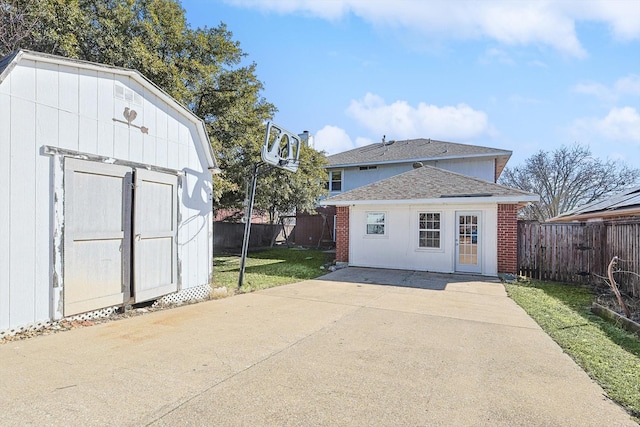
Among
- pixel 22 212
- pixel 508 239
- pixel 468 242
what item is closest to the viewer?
pixel 22 212

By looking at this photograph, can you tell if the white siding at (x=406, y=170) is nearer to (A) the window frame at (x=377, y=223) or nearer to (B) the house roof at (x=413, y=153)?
(B) the house roof at (x=413, y=153)

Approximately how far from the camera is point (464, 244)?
34.3 feet

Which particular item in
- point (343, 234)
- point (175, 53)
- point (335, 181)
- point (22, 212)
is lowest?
point (343, 234)

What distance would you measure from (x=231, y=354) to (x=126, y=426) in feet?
4.83

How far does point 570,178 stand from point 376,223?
18.0 metres

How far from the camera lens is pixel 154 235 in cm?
571

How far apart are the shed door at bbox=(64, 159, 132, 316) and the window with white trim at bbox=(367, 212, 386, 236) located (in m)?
7.97

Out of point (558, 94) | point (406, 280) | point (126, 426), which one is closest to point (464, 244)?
point (406, 280)

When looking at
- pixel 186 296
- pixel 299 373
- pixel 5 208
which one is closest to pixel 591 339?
pixel 299 373

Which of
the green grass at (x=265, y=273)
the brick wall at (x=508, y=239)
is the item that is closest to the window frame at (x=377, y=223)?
the green grass at (x=265, y=273)

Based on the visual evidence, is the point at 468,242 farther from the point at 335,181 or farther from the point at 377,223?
the point at 335,181

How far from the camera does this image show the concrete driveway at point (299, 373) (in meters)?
2.58

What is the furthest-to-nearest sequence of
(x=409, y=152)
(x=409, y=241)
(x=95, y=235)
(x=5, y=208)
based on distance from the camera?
1. (x=409, y=152)
2. (x=409, y=241)
3. (x=95, y=235)
4. (x=5, y=208)

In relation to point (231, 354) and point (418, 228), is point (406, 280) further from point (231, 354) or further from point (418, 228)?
point (231, 354)
